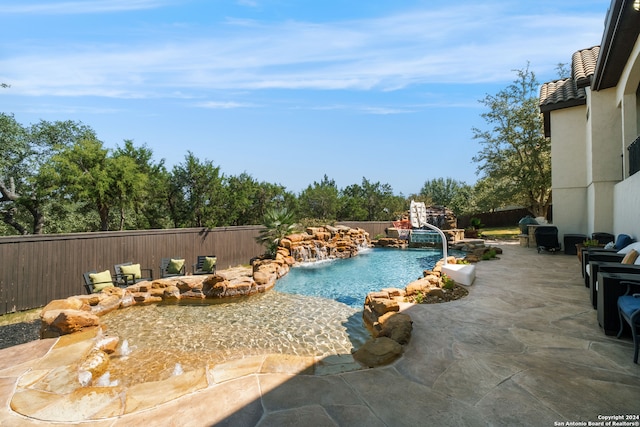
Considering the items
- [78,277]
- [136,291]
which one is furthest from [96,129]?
[136,291]

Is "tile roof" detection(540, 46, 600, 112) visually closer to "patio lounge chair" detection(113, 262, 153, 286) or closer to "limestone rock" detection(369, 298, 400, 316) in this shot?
"limestone rock" detection(369, 298, 400, 316)

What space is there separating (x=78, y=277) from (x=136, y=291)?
214 centimetres

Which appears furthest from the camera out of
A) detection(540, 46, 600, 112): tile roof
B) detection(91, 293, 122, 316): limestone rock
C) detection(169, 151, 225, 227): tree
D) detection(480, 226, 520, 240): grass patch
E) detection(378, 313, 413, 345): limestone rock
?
detection(480, 226, 520, 240): grass patch

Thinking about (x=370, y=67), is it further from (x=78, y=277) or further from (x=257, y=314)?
(x=78, y=277)

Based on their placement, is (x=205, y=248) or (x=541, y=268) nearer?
(x=541, y=268)

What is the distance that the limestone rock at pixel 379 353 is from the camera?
3.18 metres

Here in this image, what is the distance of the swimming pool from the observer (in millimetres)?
8219

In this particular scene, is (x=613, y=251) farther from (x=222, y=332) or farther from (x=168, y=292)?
(x=168, y=292)

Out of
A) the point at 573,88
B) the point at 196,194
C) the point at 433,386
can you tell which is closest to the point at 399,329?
the point at 433,386

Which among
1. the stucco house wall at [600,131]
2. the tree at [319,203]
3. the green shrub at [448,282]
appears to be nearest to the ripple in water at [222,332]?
the green shrub at [448,282]

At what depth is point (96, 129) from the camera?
2278 cm

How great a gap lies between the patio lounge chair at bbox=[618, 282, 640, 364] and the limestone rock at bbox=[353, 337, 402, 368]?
218 cm

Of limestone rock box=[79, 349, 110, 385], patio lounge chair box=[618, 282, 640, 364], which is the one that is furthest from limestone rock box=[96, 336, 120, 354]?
patio lounge chair box=[618, 282, 640, 364]

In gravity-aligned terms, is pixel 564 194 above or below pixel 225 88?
below
